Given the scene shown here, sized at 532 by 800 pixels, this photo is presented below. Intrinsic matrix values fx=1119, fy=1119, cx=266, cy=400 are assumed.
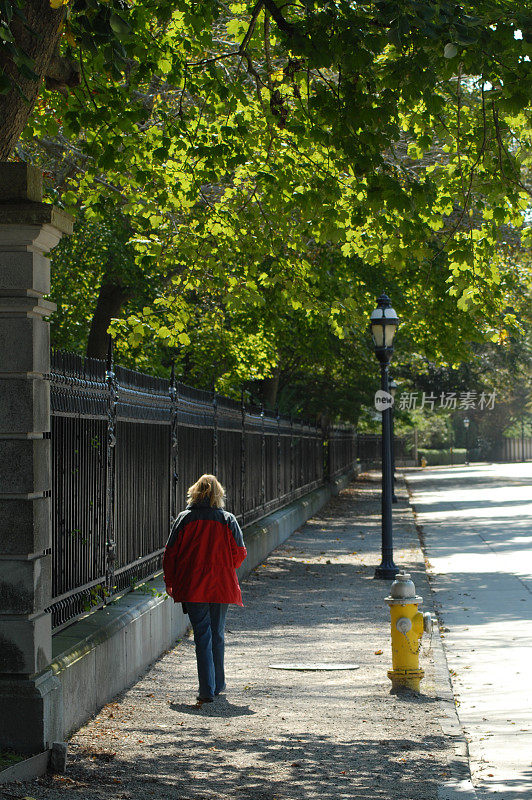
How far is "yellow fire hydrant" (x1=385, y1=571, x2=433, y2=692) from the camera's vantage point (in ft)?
27.6

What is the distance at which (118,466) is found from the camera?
9211 millimetres

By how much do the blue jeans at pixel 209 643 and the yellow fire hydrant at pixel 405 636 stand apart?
4.27ft

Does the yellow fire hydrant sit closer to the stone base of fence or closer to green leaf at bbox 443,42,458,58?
the stone base of fence

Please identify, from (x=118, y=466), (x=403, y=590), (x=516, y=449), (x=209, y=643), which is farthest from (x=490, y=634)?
(x=516, y=449)

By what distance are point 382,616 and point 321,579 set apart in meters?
3.58

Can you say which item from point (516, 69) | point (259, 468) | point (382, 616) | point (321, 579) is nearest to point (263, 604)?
point (382, 616)

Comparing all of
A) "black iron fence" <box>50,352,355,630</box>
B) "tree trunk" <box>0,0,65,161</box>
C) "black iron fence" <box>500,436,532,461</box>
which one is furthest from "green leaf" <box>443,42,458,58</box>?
"black iron fence" <box>500,436,532,461</box>

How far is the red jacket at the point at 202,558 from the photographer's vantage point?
27.5 ft

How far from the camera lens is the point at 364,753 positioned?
22.3 ft

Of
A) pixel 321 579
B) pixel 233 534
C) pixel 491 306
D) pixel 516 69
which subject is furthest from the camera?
pixel 321 579

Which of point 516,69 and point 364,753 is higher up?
point 516,69

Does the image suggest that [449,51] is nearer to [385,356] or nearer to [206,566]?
[206,566]

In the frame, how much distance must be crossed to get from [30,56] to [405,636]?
15.9 ft

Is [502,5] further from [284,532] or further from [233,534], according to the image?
[284,532]
